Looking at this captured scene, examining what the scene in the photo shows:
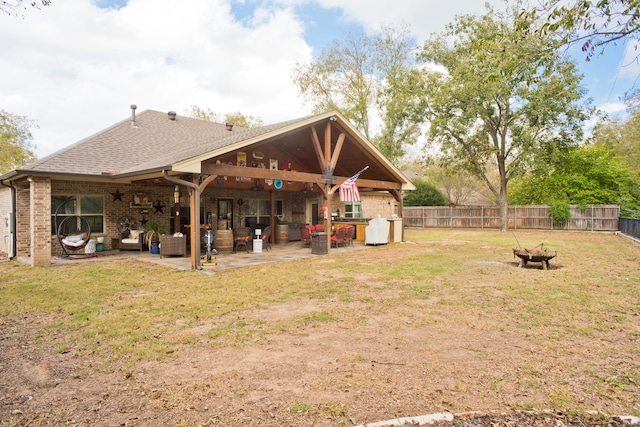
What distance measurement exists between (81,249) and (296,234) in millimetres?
8318

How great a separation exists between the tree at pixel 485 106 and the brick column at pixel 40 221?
2106 cm

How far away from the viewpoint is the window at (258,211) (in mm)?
16312

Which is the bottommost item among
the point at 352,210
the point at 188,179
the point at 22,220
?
the point at 22,220

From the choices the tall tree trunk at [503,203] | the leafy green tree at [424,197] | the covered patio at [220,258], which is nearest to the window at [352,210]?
the covered patio at [220,258]

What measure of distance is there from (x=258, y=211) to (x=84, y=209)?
22.6 ft

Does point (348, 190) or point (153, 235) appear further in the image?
point (348, 190)

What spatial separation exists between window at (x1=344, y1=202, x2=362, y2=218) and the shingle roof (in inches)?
291

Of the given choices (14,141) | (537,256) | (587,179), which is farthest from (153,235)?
(14,141)

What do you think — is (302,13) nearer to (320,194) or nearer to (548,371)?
(320,194)

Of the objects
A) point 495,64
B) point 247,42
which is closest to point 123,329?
point 495,64

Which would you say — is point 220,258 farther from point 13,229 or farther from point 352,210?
point 352,210

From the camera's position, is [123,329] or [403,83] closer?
[123,329]

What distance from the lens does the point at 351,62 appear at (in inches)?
1163

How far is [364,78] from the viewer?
30.1 metres
